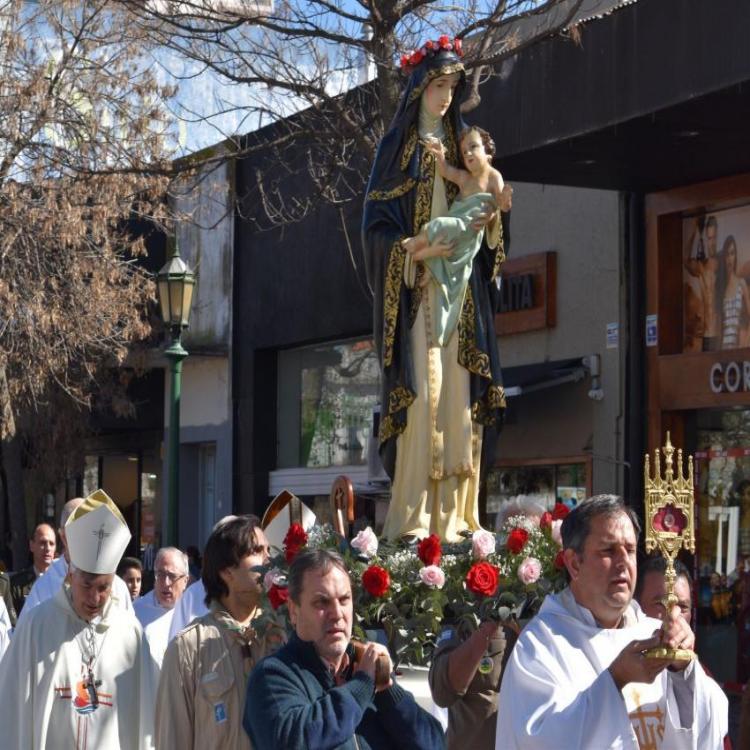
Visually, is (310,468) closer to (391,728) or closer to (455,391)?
(455,391)

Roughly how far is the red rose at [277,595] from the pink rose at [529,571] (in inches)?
38.3

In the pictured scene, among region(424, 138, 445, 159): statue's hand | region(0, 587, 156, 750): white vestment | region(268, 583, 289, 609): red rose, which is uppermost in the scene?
region(424, 138, 445, 159): statue's hand

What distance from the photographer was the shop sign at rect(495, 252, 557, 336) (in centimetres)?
1795

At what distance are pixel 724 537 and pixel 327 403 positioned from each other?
8.39 m

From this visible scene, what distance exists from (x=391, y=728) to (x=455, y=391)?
3904mm

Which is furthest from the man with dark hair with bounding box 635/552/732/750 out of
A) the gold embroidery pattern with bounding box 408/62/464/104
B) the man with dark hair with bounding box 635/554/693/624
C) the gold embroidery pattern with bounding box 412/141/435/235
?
the gold embroidery pattern with bounding box 408/62/464/104

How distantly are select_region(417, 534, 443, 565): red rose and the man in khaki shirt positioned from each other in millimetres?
415

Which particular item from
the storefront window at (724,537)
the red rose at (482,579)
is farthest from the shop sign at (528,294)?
the red rose at (482,579)

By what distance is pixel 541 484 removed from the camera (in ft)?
60.0

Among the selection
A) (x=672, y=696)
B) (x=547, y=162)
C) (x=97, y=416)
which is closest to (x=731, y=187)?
(x=547, y=162)

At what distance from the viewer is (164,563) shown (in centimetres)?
953

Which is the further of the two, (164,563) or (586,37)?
(586,37)

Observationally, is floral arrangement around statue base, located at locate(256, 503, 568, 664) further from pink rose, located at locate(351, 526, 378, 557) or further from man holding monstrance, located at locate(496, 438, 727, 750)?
man holding monstrance, located at locate(496, 438, 727, 750)

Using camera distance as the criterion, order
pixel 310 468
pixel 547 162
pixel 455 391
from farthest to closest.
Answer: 1. pixel 310 468
2. pixel 547 162
3. pixel 455 391
